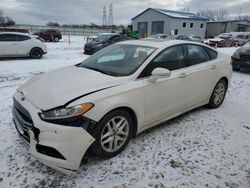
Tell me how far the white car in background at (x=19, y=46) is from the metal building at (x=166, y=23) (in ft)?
92.8

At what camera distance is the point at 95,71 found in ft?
11.2

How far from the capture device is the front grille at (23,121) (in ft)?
8.54

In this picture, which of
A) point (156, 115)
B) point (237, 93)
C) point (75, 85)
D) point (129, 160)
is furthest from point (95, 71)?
point (237, 93)

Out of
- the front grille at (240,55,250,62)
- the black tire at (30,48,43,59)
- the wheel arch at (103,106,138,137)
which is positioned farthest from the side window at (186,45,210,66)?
the black tire at (30,48,43,59)

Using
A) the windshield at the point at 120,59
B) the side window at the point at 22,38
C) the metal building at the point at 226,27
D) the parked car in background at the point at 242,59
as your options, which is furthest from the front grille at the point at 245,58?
the metal building at the point at 226,27

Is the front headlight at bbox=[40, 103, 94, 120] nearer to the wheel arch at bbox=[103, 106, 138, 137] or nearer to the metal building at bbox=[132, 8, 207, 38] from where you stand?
the wheel arch at bbox=[103, 106, 138, 137]

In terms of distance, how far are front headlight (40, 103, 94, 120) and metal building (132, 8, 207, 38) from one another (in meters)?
36.0

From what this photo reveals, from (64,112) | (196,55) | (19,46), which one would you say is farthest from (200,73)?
(19,46)

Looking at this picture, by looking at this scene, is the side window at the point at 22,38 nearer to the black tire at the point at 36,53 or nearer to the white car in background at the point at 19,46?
the white car in background at the point at 19,46

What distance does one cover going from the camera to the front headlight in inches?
97.3

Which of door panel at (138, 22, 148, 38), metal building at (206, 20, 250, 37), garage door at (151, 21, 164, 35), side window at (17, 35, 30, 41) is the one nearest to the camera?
side window at (17, 35, 30, 41)

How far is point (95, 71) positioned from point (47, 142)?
4.50 feet

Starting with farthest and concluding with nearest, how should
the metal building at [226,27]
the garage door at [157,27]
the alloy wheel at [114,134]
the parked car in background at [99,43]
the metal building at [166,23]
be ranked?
the metal building at [226,27] < the garage door at [157,27] < the metal building at [166,23] < the parked car in background at [99,43] < the alloy wheel at [114,134]

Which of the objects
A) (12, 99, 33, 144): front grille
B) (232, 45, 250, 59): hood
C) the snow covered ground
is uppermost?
(232, 45, 250, 59): hood
